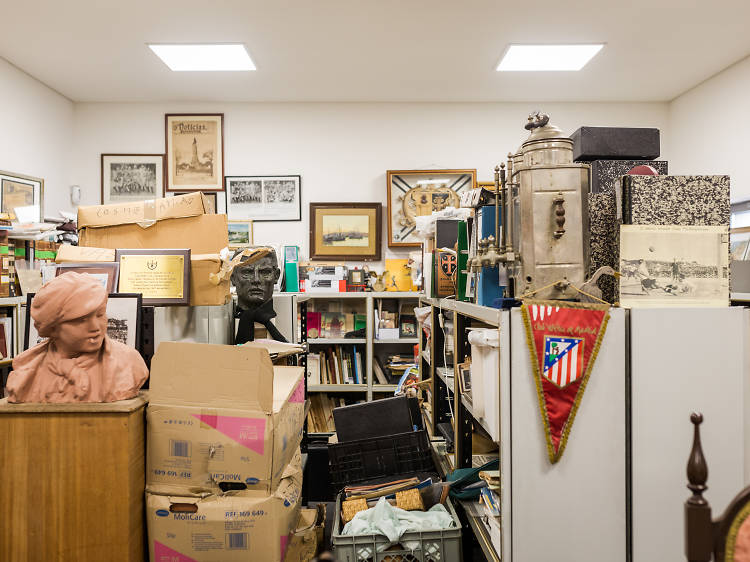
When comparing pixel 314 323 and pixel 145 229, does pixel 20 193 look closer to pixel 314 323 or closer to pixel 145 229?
pixel 145 229

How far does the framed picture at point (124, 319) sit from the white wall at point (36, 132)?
7.83 feet

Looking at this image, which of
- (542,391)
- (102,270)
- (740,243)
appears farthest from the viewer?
(740,243)

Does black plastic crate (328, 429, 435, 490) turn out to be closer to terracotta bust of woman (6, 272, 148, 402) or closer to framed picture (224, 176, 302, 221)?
terracotta bust of woman (6, 272, 148, 402)

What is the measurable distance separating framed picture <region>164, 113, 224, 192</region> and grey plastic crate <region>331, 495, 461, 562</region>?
3.31 meters

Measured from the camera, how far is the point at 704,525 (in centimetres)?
88

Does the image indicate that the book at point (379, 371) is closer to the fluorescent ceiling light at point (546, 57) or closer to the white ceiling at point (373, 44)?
the white ceiling at point (373, 44)

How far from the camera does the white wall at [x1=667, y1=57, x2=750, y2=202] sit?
352cm

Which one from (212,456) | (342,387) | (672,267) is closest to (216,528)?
(212,456)

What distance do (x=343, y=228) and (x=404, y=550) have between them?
295cm

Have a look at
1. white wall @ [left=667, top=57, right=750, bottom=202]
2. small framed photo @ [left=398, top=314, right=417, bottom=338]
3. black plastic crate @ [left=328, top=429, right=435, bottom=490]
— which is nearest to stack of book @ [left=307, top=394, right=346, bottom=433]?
small framed photo @ [left=398, top=314, right=417, bottom=338]

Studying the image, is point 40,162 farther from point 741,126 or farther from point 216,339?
point 741,126

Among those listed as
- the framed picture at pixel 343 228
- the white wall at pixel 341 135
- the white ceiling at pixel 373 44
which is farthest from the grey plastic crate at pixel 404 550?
the white wall at pixel 341 135

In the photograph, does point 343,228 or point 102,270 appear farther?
point 343,228

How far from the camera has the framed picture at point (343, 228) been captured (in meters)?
4.31
